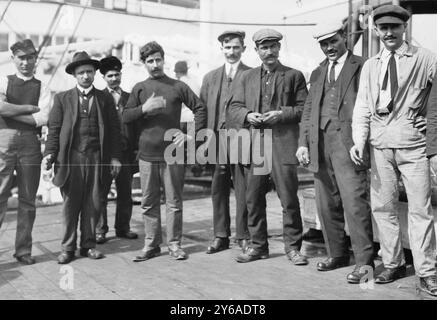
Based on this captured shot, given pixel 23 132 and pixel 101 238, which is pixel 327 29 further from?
pixel 101 238

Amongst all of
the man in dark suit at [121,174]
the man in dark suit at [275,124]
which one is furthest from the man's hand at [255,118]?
the man in dark suit at [121,174]

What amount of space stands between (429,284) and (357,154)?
1.02 meters

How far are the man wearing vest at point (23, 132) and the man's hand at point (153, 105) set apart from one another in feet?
2.95

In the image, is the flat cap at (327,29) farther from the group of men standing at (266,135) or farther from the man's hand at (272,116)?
the man's hand at (272,116)

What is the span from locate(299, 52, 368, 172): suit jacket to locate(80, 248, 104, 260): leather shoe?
2.04m

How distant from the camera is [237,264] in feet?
15.3

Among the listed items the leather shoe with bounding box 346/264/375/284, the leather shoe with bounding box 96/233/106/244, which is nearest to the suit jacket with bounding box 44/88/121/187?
the leather shoe with bounding box 96/233/106/244

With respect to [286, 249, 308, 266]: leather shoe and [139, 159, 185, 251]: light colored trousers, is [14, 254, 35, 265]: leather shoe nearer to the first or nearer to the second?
[139, 159, 185, 251]: light colored trousers

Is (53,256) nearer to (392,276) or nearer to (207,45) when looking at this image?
(392,276)

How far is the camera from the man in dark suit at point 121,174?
5.91 meters

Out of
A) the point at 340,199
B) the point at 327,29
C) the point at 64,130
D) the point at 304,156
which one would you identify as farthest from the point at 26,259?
the point at 327,29

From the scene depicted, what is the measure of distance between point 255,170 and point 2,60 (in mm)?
7132
